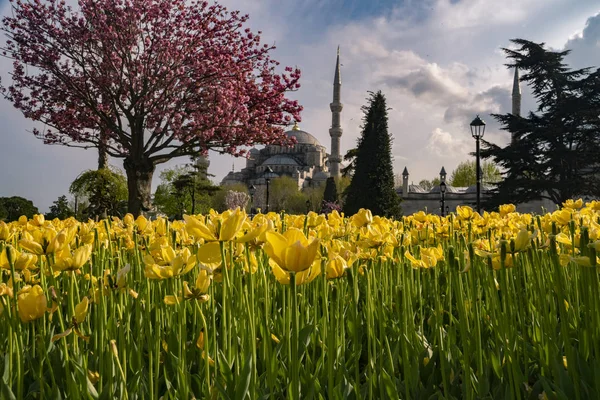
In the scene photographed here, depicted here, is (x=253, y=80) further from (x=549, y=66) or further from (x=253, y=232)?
(x=549, y=66)

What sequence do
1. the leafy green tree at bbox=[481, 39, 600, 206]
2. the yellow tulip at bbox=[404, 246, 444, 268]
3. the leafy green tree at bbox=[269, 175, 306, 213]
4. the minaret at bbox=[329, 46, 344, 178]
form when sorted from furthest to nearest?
1. the leafy green tree at bbox=[269, 175, 306, 213]
2. the minaret at bbox=[329, 46, 344, 178]
3. the leafy green tree at bbox=[481, 39, 600, 206]
4. the yellow tulip at bbox=[404, 246, 444, 268]

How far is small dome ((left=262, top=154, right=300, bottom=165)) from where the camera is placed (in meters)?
76.0

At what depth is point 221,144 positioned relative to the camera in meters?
10.8

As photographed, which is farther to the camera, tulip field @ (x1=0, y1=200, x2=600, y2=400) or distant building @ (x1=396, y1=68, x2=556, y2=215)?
distant building @ (x1=396, y1=68, x2=556, y2=215)

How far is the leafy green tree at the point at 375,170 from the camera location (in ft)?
56.6

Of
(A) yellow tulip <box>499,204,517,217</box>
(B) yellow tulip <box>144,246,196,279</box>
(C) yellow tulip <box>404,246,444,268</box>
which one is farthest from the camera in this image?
(A) yellow tulip <box>499,204,517,217</box>

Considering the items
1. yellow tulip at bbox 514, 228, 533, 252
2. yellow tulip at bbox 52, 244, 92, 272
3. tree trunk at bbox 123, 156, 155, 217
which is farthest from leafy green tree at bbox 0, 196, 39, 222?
yellow tulip at bbox 514, 228, 533, 252

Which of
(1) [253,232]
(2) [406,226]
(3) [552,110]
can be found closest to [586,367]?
(1) [253,232]

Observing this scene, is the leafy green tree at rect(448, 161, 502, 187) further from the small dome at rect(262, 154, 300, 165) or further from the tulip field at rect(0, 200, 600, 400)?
the tulip field at rect(0, 200, 600, 400)

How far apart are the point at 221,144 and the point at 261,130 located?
94 cm

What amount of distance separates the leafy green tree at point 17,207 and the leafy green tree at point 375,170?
1103cm

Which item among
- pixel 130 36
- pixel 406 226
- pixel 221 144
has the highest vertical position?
pixel 130 36

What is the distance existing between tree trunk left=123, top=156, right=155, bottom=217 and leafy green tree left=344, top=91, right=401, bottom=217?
27.4ft

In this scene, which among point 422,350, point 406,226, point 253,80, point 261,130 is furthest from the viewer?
point 253,80
